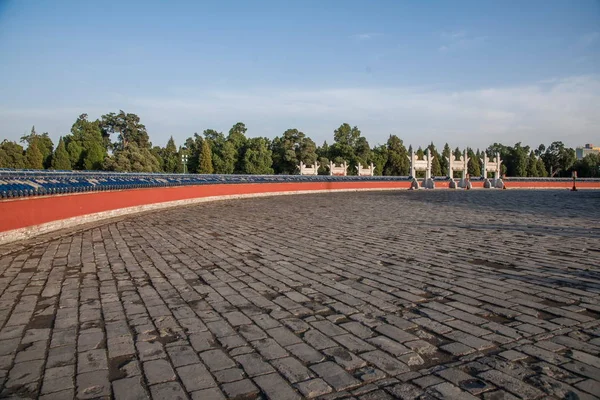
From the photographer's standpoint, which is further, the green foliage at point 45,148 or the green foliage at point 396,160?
the green foliage at point 396,160

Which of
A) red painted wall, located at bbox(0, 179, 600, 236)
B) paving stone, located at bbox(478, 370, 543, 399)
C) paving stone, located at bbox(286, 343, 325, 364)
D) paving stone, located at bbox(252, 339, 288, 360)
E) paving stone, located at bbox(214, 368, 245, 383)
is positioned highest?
red painted wall, located at bbox(0, 179, 600, 236)

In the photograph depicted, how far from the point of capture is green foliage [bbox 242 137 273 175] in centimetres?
5106

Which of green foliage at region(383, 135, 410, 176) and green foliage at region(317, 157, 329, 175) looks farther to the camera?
green foliage at region(383, 135, 410, 176)

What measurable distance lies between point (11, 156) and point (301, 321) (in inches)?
2065

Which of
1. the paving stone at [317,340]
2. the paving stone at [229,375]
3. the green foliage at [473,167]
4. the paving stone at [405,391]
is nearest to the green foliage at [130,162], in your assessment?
the paving stone at [317,340]

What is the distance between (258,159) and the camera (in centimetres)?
5134

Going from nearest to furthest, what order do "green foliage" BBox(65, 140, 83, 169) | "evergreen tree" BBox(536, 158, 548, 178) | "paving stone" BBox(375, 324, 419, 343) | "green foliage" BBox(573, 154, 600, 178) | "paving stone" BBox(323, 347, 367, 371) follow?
"paving stone" BBox(323, 347, 367, 371) → "paving stone" BBox(375, 324, 419, 343) → "green foliage" BBox(65, 140, 83, 169) → "green foliage" BBox(573, 154, 600, 178) → "evergreen tree" BBox(536, 158, 548, 178)

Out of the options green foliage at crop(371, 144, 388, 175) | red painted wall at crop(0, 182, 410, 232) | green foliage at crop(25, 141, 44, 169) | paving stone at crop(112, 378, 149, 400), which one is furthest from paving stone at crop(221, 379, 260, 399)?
green foliage at crop(371, 144, 388, 175)

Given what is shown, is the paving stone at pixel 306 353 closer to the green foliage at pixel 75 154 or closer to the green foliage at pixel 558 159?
the green foliage at pixel 75 154

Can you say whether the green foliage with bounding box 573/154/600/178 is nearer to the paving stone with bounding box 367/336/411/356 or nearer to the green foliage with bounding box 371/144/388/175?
the green foliage with bounding box 371/144/388/175

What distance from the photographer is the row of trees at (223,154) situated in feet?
151

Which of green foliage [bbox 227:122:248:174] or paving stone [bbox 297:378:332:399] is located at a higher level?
green foliage [bbox 227:122:248:174]

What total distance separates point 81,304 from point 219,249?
10.3 feet

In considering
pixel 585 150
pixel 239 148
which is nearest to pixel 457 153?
pixel 239 148
